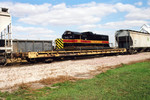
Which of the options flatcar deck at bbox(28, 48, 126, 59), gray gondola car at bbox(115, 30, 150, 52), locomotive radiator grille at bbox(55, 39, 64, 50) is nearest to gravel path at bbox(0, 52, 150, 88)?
flatcar deck at bbox(28, 48, 126, 59)

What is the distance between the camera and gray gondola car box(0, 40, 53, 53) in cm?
1470

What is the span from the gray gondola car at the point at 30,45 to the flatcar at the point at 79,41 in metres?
1.54

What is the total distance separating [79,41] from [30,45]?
638 cm

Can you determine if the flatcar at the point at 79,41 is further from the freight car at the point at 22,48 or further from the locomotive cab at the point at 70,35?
the freight car at the point at 22,48

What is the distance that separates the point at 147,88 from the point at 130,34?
2236cm

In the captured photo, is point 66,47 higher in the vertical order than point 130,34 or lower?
lower

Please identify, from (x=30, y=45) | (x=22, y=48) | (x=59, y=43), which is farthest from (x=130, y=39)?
(x=22, y=48)

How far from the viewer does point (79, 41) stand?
18.3 metres

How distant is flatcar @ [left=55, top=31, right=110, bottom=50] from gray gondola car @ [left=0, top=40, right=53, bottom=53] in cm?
154

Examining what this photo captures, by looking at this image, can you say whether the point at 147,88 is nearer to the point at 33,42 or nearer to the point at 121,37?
the point at 33,42

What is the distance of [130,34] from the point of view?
25516 mm

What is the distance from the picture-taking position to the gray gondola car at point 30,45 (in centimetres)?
1470

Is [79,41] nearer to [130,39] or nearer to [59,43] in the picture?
[59,43]

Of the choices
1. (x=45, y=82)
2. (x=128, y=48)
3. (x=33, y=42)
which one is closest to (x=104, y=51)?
(x=128, y=48)
